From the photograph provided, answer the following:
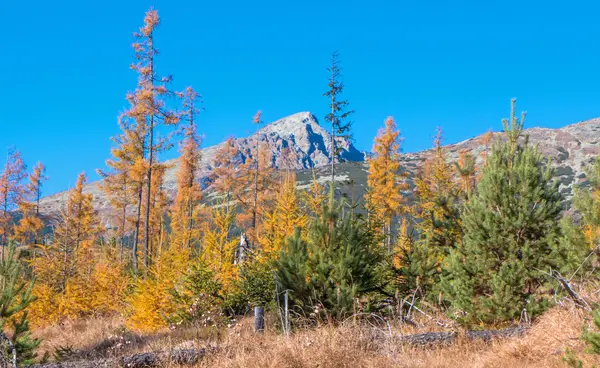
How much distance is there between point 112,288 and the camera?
17.4 meters

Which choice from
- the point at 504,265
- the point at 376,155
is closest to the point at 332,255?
the point at 504,265

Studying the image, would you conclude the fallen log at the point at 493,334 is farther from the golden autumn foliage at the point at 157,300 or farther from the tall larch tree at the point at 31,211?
the tall larch tree at the point at 31,211

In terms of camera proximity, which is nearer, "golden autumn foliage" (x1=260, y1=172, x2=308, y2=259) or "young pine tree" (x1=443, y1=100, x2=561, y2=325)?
"young pine tree" (x1=443, y1=100, x2=561, y2=325)

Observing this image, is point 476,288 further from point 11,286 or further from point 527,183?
point 11,286

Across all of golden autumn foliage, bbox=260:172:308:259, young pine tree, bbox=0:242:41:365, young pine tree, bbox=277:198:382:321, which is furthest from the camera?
golden autumn foliage, bbox=260:172:308:259

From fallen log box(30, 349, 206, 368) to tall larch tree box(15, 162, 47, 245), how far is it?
103ft

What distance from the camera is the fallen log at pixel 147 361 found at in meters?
5.50

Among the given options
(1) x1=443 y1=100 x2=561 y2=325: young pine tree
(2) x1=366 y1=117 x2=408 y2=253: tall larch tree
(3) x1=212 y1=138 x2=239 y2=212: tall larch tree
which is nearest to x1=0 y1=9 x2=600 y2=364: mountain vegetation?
(1) x1=443 y1=100 x2=561 y2=325: young pine tree

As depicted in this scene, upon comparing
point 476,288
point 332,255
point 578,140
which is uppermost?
point 578,140

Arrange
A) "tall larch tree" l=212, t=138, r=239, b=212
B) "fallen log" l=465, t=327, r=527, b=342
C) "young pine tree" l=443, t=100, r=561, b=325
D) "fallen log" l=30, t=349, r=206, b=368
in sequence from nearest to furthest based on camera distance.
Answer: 1. "fallen log" l=30, t=349, r=206, b=368
2. "fallen log" l=465, t=327, r=527, b=342
3. "young pine tree" l=443, t=100, r=561, b=325
4. "tall larch tree" l=212, t=138, r=239, b=212

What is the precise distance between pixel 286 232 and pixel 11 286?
7559 millimetres

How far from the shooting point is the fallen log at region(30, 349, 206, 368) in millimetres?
5500

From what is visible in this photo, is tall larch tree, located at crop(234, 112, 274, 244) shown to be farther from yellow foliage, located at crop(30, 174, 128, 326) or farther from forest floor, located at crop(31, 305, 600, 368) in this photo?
forest floor, located at crop(31, 305, 600, 368)

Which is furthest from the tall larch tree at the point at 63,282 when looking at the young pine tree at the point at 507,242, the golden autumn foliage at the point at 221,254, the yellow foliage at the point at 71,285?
the young pine tree at the point at 507,242
